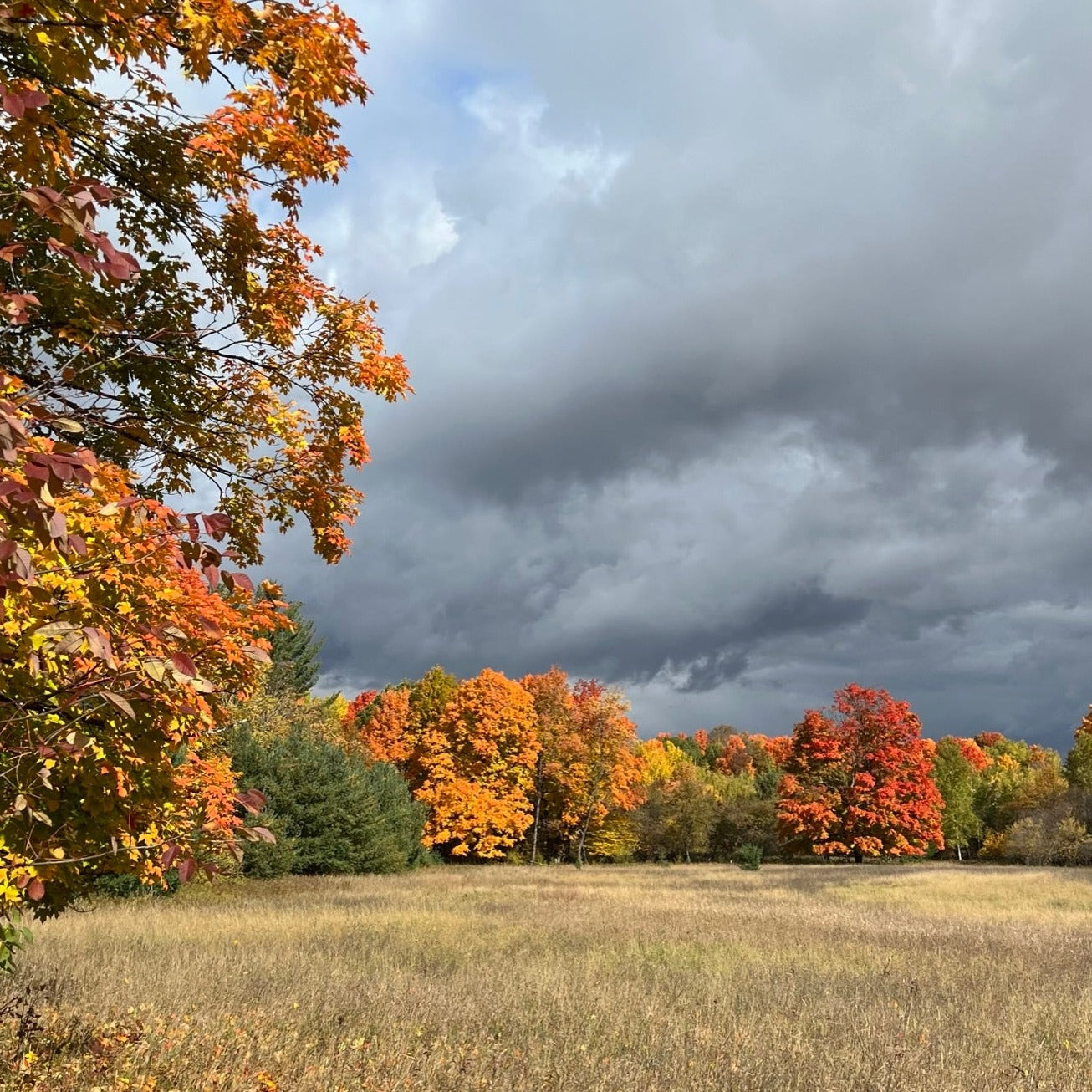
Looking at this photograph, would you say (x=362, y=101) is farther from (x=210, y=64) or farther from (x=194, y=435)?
(x=194, y=435)

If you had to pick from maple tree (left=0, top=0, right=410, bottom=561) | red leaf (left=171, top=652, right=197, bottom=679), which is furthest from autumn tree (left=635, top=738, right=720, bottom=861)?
red leaf (left=171, top=652, right=197, bottom=679)

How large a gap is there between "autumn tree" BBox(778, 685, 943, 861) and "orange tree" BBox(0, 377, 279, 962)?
50.5 m

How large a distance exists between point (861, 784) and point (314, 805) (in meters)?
32.8

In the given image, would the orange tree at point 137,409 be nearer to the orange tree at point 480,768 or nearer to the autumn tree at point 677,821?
the orange tree at point 480,768

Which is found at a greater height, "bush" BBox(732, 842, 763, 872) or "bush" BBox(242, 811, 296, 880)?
"bush" BBox(242, 811, 296, 880)

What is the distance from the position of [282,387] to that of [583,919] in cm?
1585

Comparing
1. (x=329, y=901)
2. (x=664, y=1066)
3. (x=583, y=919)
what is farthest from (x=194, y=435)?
(x=329, y=901)

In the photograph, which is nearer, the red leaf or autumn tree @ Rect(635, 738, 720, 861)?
the red leaf

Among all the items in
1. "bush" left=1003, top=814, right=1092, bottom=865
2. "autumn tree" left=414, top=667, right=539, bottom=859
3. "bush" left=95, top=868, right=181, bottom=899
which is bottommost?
"bush" left=1003, top=814, right=1092, bottom=865

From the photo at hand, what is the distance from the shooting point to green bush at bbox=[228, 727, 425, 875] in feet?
111

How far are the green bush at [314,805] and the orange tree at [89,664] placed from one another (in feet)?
97.9

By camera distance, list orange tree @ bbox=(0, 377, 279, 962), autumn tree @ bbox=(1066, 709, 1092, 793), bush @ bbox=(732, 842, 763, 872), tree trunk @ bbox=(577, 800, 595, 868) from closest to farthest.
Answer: orange tree @ bbox=(0, 377, 279, 962) → bush @ bbox=(732, 842, 763, 872) → tree trunk @ bbox=(577, 800, 595, 868) → autumn tree @ bbox=(1066, 709, 1092, 793)

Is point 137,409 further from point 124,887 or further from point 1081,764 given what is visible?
point 1081,764

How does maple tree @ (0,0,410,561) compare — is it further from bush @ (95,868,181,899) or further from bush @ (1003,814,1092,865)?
bush @ (1003,814,1092,865)
